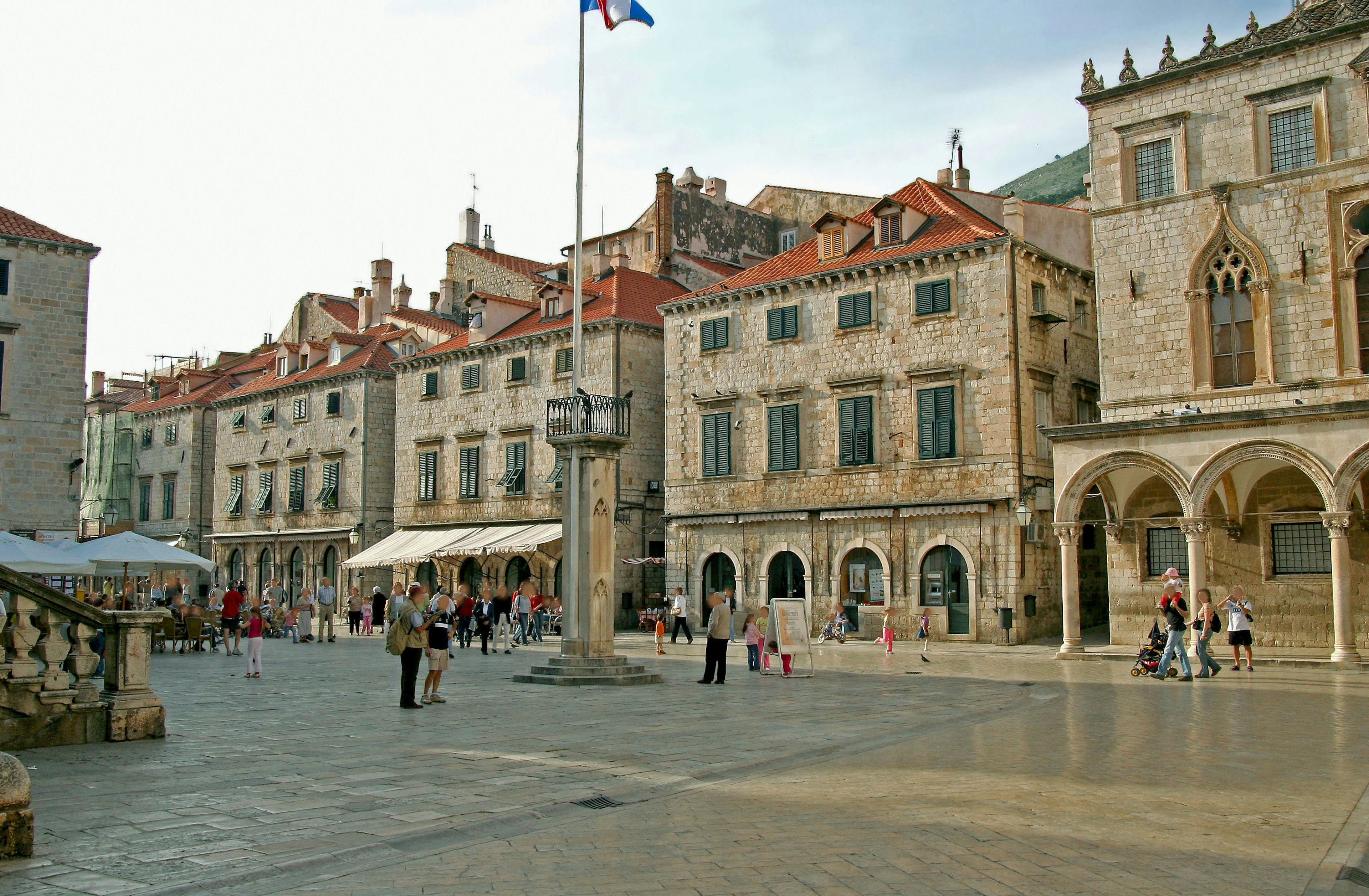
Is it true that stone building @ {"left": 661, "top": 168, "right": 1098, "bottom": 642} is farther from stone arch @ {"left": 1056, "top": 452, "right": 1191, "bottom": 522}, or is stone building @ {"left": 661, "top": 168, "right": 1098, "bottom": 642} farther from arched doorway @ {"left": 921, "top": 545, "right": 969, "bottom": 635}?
stone arch @ {"left": 1056, "top": 452, "right": 1191, "bottom": 522}

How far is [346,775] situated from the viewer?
9.59m

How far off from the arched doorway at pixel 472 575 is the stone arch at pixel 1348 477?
2871 cm

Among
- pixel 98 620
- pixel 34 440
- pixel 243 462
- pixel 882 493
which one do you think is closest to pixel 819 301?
pixel 882 493

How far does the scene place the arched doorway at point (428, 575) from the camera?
146ft

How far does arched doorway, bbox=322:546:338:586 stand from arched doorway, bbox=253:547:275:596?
3705 millimetres

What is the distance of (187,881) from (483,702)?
9600mm

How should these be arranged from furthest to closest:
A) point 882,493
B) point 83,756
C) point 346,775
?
point 882,493 → point 83,756 → point 346,775

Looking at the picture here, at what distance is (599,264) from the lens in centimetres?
4644

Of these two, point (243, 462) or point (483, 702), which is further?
point (243, 462)

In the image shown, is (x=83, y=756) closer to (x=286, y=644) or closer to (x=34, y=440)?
(x=286, y=644)

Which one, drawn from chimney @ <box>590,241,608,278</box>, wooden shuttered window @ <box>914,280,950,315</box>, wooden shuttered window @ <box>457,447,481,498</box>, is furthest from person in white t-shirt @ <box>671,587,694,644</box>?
chimney @ <box>590,241,608,278</box>

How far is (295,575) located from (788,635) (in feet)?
117

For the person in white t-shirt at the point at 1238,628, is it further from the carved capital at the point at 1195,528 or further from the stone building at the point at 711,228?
the stone building at the point at 711,228

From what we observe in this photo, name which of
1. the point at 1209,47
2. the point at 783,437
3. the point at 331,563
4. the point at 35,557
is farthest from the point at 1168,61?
the point at 331,563
